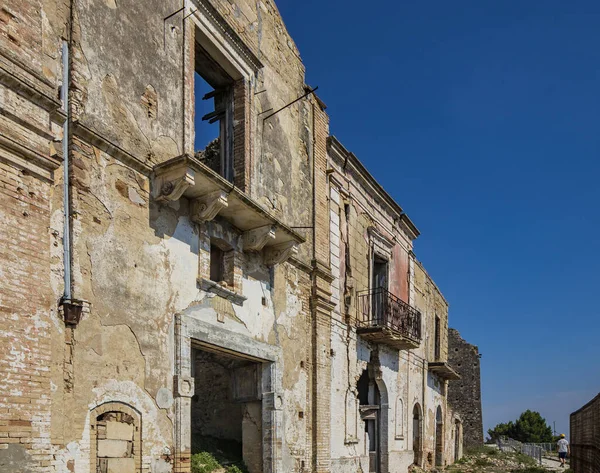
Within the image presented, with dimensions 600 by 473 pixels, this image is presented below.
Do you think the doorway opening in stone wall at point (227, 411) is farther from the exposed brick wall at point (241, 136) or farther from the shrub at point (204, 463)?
the exposed brick wall at point (241, 136)

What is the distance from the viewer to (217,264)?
31.6 feet

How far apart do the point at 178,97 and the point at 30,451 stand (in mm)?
4824

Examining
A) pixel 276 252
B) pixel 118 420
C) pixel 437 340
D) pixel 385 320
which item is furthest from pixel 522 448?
pixel 118 420

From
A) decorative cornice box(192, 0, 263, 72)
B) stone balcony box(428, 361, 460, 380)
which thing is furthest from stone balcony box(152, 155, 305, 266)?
stone balcony box(428, 361, 460, 380)

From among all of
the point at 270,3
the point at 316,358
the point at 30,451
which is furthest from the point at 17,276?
the point at 270,3

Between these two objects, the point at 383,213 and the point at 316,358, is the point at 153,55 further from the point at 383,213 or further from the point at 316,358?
the point at 383,213

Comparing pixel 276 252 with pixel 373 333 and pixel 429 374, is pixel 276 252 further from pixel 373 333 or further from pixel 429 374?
pixel 429 374

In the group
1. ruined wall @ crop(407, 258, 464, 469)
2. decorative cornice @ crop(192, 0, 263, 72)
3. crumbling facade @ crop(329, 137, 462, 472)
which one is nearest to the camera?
decorative cornice @ crop(192, 0, 263, 72)

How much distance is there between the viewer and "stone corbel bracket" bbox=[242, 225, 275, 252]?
983cm

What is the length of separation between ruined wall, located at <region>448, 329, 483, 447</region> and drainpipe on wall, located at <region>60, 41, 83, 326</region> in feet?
102

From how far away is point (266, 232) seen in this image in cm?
982

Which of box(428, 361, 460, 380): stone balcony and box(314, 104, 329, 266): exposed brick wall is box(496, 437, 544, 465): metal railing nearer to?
box(428, 361, 460, 380): stone balcony

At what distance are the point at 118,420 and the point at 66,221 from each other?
218 cm

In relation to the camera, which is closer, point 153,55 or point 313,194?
point 153,55
